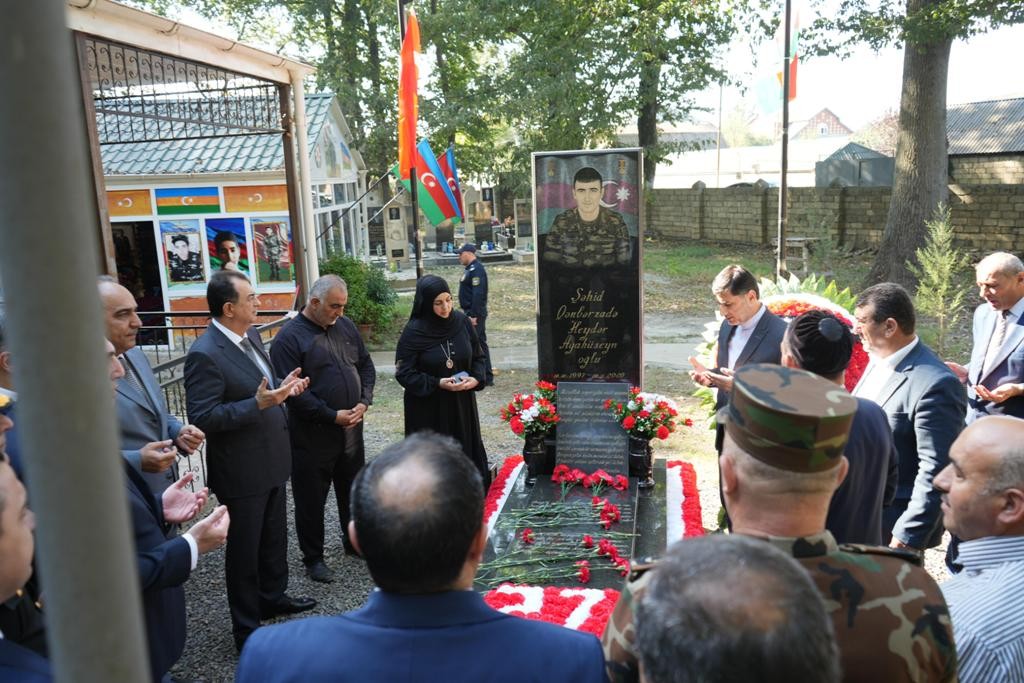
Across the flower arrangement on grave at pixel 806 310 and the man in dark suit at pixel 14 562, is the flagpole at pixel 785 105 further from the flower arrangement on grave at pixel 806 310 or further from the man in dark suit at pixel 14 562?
the man in dark suit at pixel 14 562

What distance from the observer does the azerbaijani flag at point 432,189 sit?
1196 centimetres

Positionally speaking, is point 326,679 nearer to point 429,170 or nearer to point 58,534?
point 58,534

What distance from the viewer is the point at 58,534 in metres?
0.65

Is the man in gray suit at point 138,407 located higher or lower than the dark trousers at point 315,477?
higher

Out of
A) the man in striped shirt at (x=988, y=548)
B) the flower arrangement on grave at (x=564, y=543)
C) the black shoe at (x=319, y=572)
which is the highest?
the man in striped shirt at (x=988, y=548)

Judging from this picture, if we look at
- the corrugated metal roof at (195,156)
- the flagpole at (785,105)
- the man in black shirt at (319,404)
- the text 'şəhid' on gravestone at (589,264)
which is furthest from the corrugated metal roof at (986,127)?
the man in black shirt at (319,404)

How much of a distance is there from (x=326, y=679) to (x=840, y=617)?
3.37ft

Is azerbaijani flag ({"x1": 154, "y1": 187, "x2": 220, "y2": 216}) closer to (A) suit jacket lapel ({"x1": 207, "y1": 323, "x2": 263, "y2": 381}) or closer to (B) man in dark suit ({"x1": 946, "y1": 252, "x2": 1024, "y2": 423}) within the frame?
(A) suit jacket lapel ({"x1": 207, "y1": 323, "x2": 263, "y2": 381})

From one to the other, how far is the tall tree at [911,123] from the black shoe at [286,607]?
44.8 feet

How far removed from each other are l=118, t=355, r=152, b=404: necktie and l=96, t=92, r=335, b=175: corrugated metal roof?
9520 millimetres

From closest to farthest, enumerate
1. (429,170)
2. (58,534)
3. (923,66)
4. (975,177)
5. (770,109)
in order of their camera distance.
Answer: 1. (58,534)
2. (770,109)
3. (429,170)
4. (923,66)
5. (975,177)

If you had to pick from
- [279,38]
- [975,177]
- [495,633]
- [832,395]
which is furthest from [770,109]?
[279,38]

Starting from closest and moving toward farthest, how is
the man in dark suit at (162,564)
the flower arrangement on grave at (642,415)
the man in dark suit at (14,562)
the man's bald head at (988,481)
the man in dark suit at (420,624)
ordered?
the man in dark suit at (420,624) → the man in dark suit at (14,562) → the man's bald head at (988,481) → the man in dark suit at (162,564) → the flower arrangement on grave at (642,415)

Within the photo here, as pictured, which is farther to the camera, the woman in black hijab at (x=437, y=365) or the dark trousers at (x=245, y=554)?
the woman in black hijab at (x=437, y=365)
